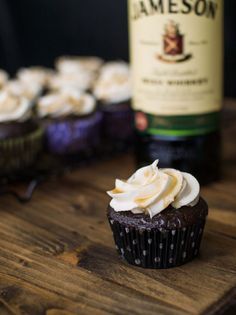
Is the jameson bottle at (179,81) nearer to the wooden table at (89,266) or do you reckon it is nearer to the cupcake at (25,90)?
the wooden table at (89,266)

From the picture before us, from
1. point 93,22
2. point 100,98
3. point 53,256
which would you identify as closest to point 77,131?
point 100,98

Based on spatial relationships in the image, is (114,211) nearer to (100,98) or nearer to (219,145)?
(219,145)

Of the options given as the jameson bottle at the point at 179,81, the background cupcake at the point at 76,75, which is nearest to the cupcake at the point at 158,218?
the jameson bottle at the point at 179,81

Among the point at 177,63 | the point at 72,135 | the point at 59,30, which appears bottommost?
the point at 72,135

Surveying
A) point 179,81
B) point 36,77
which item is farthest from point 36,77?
point 179,81

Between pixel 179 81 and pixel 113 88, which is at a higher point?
pixel 179 81

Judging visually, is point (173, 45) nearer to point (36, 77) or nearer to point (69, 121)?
point (69, 121)

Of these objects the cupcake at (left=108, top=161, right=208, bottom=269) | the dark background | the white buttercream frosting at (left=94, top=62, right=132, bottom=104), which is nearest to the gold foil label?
the cupcake at (left=108, top=161, right=208, bottom=269)
